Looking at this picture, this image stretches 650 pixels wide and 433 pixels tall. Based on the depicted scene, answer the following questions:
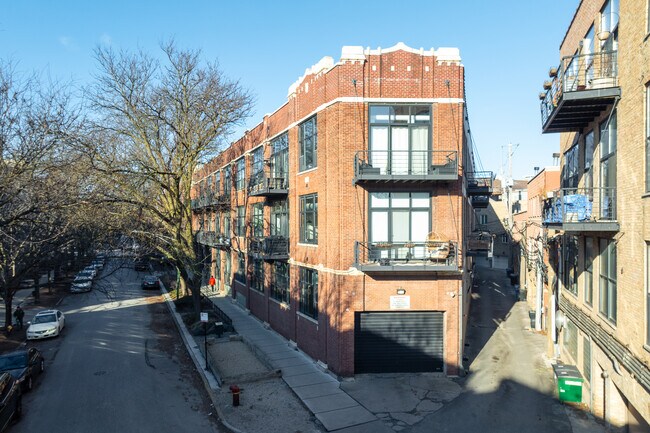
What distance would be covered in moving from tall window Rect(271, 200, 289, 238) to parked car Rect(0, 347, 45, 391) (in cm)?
1130

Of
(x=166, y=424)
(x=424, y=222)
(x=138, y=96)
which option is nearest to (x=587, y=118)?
(x=424, y=222)

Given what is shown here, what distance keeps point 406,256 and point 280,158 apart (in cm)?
967

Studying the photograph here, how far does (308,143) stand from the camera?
766 inches

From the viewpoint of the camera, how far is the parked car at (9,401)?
1208 centimetres

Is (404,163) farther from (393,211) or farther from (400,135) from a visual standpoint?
(393,211)

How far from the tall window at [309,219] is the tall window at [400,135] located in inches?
141

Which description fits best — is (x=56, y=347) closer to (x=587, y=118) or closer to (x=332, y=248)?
(x=332, y=248)

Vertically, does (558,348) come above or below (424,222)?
below

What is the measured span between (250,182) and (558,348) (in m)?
18.1

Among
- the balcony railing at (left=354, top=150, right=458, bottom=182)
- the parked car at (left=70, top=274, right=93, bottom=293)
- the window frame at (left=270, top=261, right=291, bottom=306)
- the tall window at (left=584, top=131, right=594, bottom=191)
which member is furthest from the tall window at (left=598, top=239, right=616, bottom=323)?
the parked car at (left=70, top=274, right=93, bottom=293)

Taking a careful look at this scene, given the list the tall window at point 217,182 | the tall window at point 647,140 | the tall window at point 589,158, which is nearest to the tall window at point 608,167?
the tall window at point 589,158

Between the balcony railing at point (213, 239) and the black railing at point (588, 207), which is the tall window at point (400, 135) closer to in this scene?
the black railing at point (588, 207)

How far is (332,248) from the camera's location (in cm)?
1677

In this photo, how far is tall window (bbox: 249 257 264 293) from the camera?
26.0m
